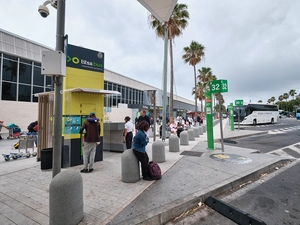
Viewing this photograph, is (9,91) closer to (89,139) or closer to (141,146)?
(89,139)

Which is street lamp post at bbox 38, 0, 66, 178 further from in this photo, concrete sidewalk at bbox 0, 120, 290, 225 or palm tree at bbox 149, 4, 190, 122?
palm tree at bbox 149, 4, 190, 122

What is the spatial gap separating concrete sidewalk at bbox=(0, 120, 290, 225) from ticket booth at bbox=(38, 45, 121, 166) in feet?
2.90

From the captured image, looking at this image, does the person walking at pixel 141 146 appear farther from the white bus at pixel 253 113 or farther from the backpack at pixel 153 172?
the white bus at pixel 253 113

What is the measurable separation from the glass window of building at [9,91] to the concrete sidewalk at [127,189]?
1518 cm

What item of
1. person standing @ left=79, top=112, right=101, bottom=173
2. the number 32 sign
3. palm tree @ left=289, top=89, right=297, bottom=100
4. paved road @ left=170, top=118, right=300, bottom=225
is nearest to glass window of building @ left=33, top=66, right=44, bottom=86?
person standing @ left=79, top=112, right=101, bottom=173

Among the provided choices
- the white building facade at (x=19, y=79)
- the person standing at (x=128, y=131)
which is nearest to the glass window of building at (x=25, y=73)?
the white building facade at (x=19, y=79)

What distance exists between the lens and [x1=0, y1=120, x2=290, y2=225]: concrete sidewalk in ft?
9.80

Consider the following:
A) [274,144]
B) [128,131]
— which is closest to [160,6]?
[128,131]

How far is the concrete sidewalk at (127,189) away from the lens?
299 centimetres

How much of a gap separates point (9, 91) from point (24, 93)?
1.41 metres

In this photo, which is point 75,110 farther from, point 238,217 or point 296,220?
point 296,220

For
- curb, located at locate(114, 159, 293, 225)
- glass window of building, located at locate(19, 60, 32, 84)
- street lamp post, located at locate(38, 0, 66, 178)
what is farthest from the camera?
glass window of building, located at locate(19, 60, 32, 84)

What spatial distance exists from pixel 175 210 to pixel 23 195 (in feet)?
11.0

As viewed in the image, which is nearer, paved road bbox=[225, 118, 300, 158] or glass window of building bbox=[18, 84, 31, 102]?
paved road bbox=[225, 118, 300, 158]
